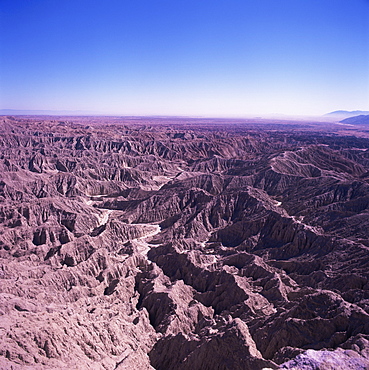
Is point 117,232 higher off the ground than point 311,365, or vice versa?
point 311,365

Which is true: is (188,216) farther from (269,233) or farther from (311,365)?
(311,365)

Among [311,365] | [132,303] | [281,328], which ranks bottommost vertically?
[132,303]

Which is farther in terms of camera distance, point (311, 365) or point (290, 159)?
point (290, 159)

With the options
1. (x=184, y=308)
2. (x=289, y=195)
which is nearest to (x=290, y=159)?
(x=289, y=195)

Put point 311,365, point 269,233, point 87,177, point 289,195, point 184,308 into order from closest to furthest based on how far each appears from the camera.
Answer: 1. point 311,365
2. point 184,308
3. point 269,233
4. point 289,195
5. point 87,177

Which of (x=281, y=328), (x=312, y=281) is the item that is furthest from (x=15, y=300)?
(x=312, y=281)

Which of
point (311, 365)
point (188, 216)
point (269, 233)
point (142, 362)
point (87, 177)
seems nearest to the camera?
point (311, 365)

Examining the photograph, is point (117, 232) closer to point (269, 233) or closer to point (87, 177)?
point (269, 233)
